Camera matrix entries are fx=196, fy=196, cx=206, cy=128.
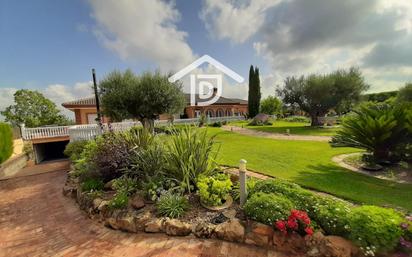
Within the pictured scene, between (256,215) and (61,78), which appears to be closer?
(256,215)

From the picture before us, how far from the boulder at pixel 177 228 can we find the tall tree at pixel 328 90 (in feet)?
70.1

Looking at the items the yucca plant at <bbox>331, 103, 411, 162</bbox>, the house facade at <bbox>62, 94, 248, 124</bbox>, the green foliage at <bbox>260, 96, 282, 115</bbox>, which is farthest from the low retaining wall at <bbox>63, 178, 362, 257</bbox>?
the green foliage at <bbox>260, 96, 282, 115</bbox>

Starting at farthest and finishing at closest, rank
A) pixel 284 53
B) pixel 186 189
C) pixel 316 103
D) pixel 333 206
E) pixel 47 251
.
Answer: pixel 316 103 < pixel 284 53 < pixel 186 189 < pixel 47 251 < pixel 333 206

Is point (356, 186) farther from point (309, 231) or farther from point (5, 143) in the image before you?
point (5, 143)

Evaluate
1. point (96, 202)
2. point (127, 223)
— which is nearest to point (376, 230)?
point (127, 223)

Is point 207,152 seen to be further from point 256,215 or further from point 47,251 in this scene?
point 47,251

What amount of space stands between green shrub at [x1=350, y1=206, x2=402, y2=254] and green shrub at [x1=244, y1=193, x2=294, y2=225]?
0.81 meters

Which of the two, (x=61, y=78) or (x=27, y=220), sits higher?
(x=61, y=78)

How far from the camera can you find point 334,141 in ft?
22.7

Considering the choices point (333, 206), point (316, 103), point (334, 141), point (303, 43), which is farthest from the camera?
point (316, 103)

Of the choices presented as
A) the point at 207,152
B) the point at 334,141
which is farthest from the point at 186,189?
the point at 334,141

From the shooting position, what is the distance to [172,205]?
3.67 metres

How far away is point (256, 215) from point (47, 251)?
3536 millimetres

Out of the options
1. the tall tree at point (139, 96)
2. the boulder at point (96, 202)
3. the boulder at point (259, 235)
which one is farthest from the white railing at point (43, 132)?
the boulder at point (259, 235)
